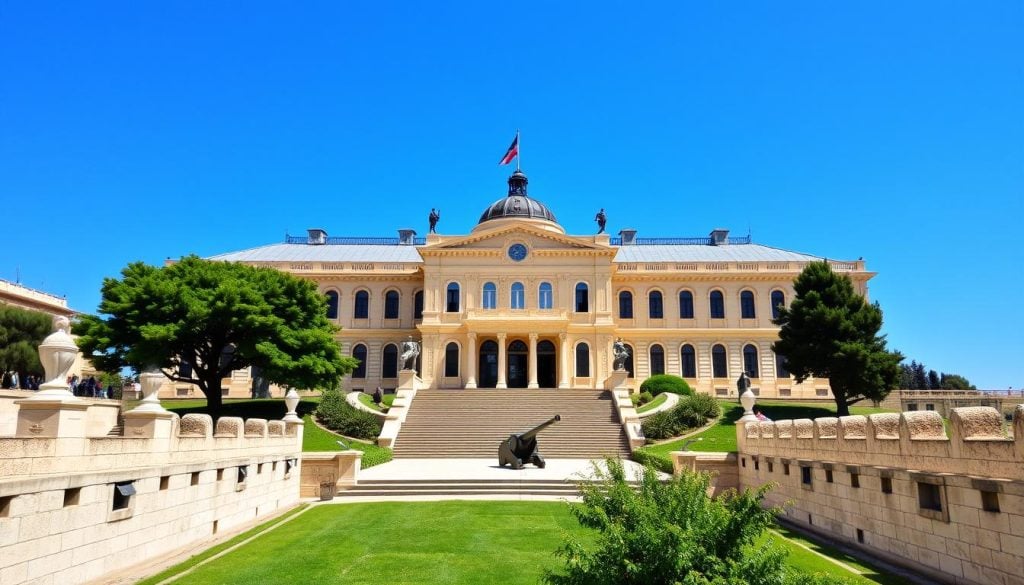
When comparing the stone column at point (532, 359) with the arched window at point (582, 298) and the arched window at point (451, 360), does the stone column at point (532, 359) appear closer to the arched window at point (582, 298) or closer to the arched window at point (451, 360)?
the arched window at point (582, 298)

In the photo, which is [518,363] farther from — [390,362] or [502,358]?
[390,362]

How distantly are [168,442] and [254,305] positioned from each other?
1927 centimetres

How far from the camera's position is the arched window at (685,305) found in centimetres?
4722

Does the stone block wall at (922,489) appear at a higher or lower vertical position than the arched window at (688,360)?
lower

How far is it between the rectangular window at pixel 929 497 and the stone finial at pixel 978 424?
3.37 feet

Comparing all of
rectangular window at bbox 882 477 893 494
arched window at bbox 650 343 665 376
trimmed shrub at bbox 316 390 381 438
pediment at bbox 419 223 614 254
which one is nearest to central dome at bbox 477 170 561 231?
pediment at bbox 419 223 614 254

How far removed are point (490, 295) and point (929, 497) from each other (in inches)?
1371

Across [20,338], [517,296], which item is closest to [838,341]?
[517,296]

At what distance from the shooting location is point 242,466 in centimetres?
1455

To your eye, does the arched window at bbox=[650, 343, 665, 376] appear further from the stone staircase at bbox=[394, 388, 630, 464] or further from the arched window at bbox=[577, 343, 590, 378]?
the stone staircase at bbox=[394, 388, 630, 464]

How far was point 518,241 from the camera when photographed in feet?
143

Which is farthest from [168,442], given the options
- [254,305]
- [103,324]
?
[103,324]

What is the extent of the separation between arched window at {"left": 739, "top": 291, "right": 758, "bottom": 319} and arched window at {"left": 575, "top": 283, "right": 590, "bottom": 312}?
482 inches

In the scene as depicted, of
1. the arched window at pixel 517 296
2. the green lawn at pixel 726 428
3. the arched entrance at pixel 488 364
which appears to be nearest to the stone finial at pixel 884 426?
the green lawn at pixel 726 428
